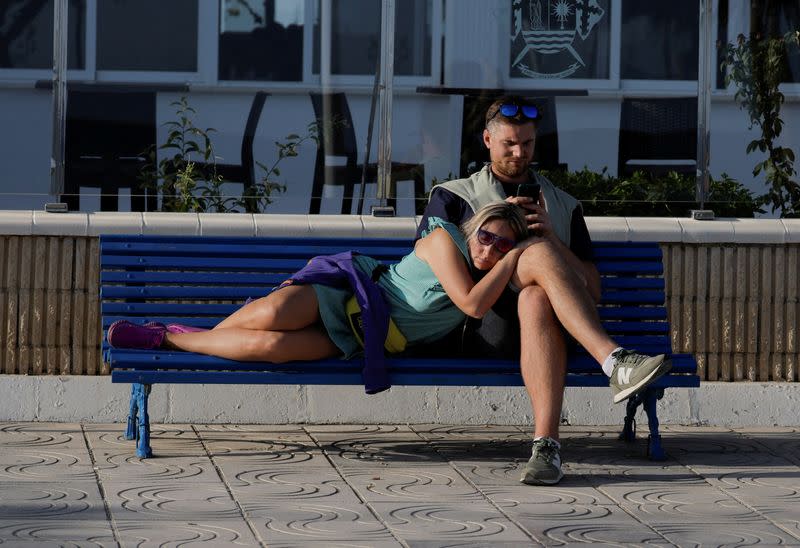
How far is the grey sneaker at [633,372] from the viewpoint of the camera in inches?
206

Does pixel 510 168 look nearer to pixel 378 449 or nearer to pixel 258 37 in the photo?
pixel 378 449

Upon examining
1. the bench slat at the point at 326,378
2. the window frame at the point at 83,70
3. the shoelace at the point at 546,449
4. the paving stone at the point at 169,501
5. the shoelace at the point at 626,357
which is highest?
the window frame at the point at 83,70

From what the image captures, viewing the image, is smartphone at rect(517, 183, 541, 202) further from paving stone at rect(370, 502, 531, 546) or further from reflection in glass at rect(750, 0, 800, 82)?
reflection in glass at rect(750, 0, 800, 82)

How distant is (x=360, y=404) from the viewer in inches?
256

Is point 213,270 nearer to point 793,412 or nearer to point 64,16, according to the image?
point 64,16

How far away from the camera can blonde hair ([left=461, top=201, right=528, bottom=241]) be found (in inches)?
220

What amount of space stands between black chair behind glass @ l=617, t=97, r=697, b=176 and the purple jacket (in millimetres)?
1818

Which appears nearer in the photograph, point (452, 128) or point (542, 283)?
point (542, 283)

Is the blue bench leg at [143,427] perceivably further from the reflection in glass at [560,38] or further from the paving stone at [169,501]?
the reflection in glass at [560,38]

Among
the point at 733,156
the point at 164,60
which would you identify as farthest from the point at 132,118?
the point at 733,156

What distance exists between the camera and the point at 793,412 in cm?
668

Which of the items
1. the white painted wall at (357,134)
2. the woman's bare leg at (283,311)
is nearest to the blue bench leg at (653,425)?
the woman's bare leg at (283,311)

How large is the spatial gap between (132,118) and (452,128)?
144 cm

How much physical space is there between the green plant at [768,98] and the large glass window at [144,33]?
2.49 metres
